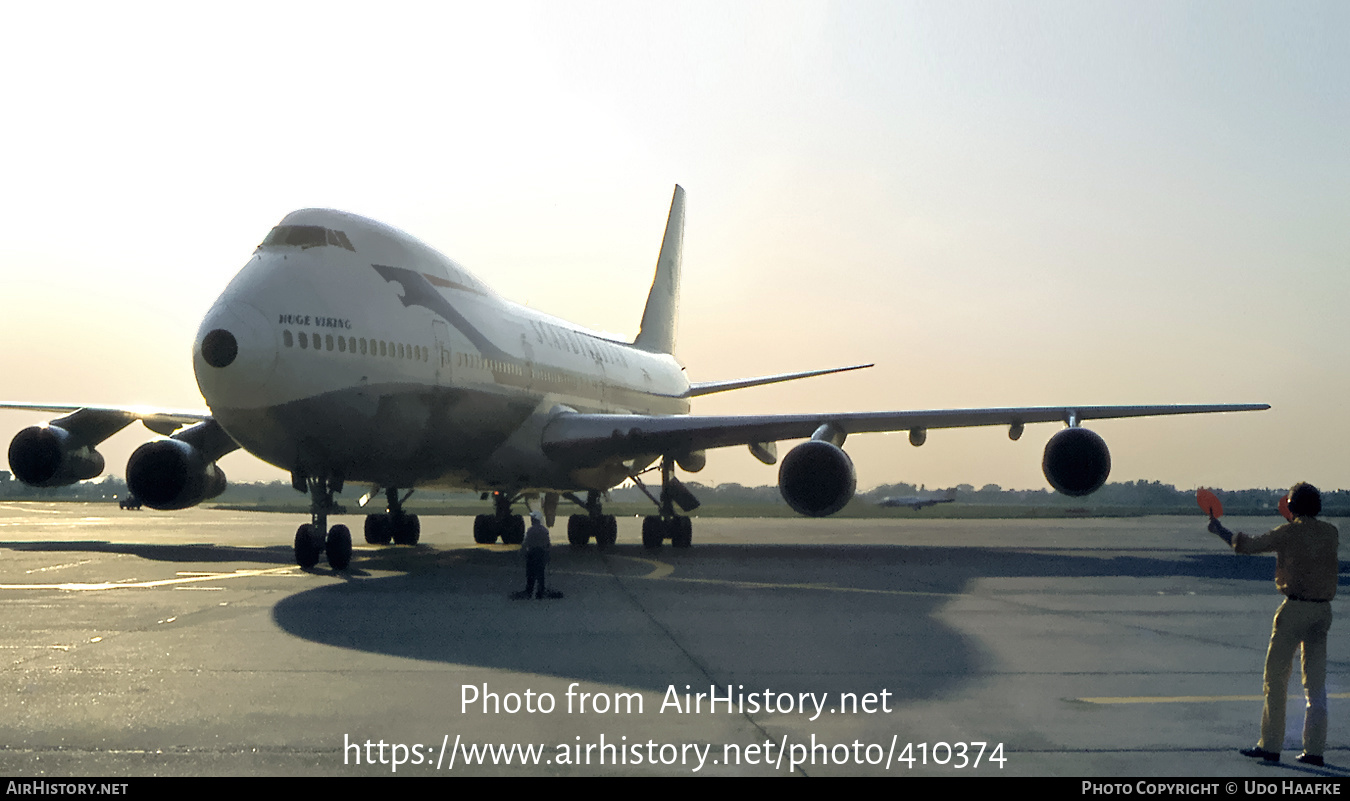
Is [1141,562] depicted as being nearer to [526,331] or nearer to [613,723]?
[526,331]

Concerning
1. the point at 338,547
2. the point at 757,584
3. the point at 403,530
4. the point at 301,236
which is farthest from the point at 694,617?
the point at 403,530

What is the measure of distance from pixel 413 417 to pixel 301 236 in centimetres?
310

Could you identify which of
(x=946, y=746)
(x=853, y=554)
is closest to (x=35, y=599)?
(x=946, y=746)

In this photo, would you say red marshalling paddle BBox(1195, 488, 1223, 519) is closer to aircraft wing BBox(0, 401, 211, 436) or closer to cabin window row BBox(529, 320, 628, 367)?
cabin window row BBox(529, 320, 628, 367)

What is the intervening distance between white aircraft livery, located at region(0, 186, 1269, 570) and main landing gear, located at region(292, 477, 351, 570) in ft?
0.09

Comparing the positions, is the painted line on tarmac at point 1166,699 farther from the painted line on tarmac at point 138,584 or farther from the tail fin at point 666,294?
the tail fin at point 666,294

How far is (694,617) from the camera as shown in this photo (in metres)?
11.4

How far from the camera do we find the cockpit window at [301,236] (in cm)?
1590

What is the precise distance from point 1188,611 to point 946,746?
25.9 feet

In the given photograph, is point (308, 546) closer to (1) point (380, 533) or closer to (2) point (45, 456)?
(1) point (380, 533)

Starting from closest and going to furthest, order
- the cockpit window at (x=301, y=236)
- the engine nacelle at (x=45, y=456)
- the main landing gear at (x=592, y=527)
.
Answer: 1. the cockpit window at (x=301, y=236)
2. the engine nacelle at (x=45, y=456)
3. the main landing gear at (x=592, y=527)

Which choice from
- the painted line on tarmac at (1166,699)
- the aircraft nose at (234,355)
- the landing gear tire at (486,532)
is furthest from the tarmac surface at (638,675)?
the landing gear tire at (486,532)

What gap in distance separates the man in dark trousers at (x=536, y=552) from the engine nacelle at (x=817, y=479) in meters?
5.30

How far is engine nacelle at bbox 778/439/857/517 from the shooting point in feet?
57.4
